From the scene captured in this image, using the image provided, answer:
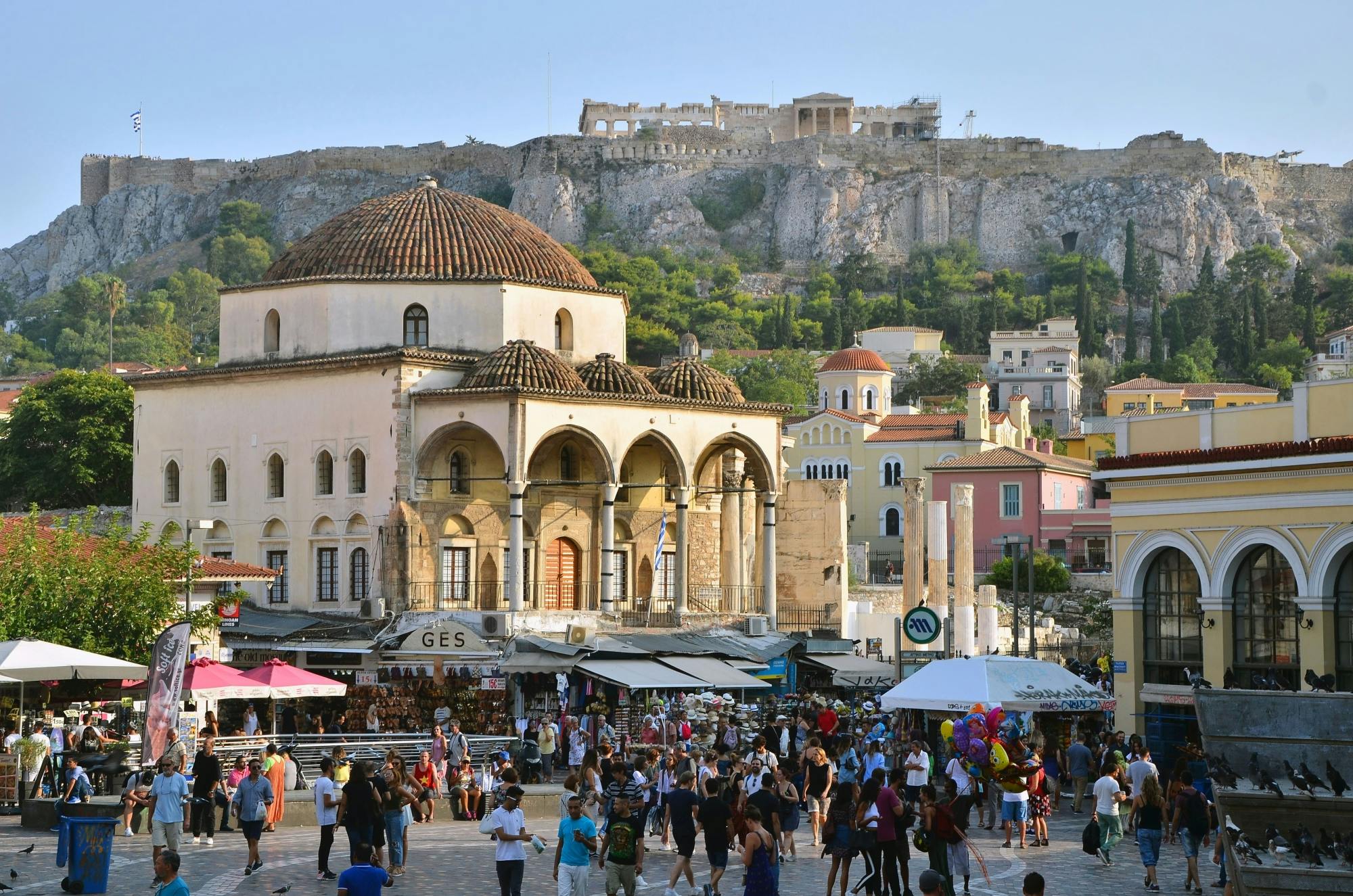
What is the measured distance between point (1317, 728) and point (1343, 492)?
10.2m

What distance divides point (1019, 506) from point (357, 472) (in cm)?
4057

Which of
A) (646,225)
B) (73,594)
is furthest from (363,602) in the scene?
(646,225)

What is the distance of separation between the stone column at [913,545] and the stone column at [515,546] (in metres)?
9.23

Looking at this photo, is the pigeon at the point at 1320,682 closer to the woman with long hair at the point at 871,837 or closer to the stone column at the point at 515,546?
the woman with long hair at the point at 871,837

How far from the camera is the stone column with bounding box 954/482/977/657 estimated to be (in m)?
44.2

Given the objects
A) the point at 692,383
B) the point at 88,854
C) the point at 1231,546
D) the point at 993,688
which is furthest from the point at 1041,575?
the point at 88,854

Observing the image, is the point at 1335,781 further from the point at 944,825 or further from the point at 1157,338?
the point at 1157,338

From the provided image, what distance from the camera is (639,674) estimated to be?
3566 cm

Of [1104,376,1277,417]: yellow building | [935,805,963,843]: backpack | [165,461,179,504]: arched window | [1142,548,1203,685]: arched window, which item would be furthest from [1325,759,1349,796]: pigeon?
[1104,376,1277,417]: yellow building

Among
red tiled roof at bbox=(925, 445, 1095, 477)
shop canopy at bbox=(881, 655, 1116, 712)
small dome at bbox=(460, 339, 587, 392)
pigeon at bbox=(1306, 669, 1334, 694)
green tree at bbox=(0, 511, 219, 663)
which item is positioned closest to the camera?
pigeon at bbox=(1306, 669, 1334, 694)

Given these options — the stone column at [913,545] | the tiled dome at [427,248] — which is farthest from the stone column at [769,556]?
the tiled dome at [427,248]

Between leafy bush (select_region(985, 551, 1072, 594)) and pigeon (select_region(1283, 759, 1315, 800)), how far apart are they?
51944 mm

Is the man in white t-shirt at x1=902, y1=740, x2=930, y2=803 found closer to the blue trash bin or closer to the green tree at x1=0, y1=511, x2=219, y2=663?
the blue trash bin

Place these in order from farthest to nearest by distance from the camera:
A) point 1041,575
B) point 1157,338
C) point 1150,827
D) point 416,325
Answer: point 1157,338, point 1041,575, point 416,325, point 1150,827
